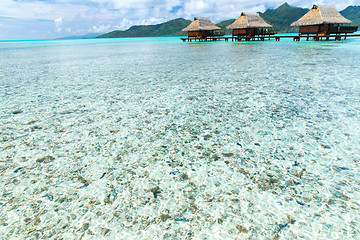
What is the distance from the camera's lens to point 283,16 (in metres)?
163

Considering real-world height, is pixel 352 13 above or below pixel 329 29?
above

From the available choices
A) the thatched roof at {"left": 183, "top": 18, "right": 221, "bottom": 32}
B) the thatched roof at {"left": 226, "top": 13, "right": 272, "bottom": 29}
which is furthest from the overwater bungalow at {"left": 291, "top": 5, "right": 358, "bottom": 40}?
the thatched roof at {"left": 183, "top": 18, "right": 221, "bottom": 32}

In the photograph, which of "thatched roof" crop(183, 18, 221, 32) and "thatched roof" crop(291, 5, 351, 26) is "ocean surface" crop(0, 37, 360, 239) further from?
"thatched roof" crop(183, 18, 221, 32)

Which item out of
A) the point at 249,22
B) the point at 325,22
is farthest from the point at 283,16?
the point at 325,22

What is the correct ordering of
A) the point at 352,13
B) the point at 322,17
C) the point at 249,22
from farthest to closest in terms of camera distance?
the point at 352,13 → the point at 249,22 → the point at 322,17

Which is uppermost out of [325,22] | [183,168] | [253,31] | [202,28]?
[202,28]

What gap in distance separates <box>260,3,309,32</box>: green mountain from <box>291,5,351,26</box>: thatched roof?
126m

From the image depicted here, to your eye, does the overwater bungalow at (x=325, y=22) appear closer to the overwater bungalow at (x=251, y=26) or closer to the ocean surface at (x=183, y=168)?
the overwater bungalow at (x=251, y=26)

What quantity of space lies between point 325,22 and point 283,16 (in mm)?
159016

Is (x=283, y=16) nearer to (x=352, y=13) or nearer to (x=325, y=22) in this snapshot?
(x=352, y=13)

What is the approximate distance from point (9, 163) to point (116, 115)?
2205 mm

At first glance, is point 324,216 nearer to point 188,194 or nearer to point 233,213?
point 233,213

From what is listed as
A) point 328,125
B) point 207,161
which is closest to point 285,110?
point 328,125

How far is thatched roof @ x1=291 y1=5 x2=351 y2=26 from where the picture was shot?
30.2 metres
